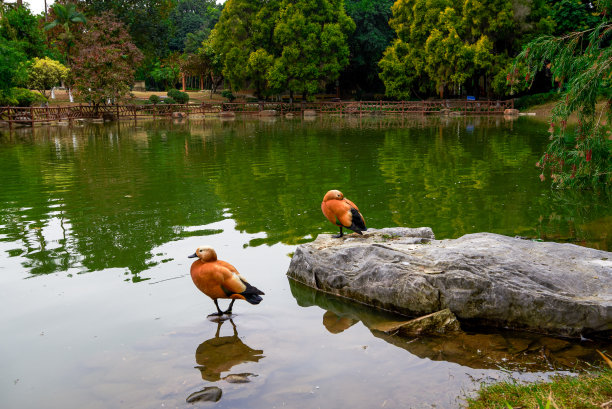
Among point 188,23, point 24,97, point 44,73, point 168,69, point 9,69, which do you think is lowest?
Result: point 24,97

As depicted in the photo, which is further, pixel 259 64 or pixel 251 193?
pixel 259 64

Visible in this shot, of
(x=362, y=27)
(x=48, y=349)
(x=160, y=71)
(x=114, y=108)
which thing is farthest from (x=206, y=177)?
(x=160, y=71)

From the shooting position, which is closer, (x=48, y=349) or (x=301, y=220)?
(x=48, y=349)

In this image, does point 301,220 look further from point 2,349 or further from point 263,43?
point 263,43

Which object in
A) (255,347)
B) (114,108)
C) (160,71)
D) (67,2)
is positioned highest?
(67,2)

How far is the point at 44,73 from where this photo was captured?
4247 cm

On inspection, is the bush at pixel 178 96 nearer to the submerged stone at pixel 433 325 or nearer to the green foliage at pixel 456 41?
the green foliage at pixel 456 41

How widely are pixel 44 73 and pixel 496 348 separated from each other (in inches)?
1781

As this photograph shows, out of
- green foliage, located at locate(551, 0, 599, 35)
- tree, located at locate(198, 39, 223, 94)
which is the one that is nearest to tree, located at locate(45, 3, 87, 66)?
tree, located at locate(198, 39, 223, 94)

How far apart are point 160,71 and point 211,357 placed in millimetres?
57654

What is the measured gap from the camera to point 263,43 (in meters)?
46.5

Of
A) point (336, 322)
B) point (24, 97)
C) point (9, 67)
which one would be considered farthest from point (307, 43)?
point (336, 322)

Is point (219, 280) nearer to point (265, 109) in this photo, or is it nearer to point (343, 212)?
point (343, 212)

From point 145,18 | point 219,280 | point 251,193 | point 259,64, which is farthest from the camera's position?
point 145,18
